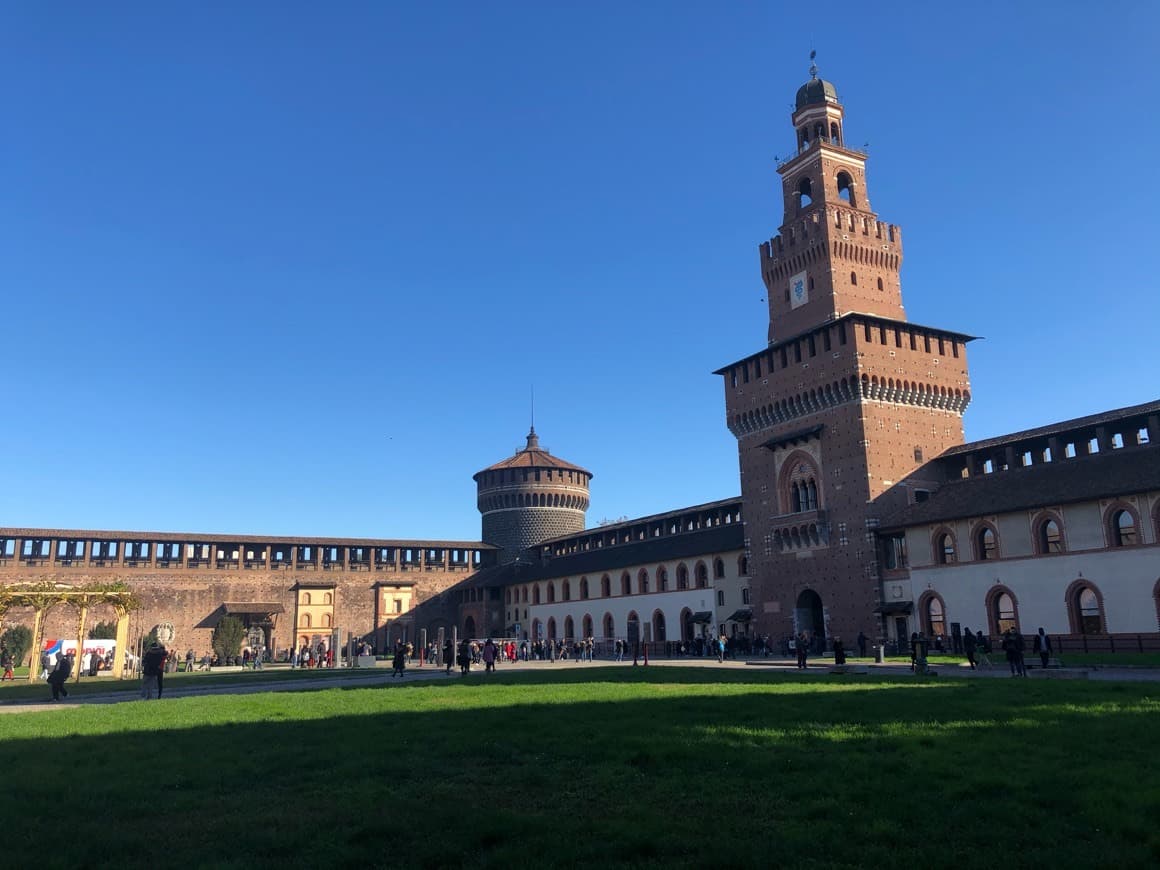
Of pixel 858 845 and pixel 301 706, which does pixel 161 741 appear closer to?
pixel 301 706

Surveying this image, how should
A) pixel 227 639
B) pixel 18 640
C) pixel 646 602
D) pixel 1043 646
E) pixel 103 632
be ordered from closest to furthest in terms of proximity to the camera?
pixel 1043 646 < pixel 18 640 < pixel 646 602 < pixel 103 632 < pixel 227 639

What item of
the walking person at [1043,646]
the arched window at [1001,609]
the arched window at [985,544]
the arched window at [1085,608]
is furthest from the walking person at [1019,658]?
the arched window at [985,544]

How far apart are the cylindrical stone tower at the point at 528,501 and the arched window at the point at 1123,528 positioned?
49649 mm

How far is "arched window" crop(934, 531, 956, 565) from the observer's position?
127 feet

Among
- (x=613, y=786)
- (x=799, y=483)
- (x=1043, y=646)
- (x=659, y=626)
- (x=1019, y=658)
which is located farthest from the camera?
(x=659, y=626)

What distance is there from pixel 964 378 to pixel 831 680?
30.0 meters

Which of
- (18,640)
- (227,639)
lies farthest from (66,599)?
(18,640)

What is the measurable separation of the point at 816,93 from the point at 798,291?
39.4 ft

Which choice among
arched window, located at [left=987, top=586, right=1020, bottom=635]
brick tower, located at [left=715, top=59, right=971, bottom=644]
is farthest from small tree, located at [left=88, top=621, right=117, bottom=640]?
arched window, located at [left=987, top=586, right=1020, bottom=635]

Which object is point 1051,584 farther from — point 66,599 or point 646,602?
point 66,599

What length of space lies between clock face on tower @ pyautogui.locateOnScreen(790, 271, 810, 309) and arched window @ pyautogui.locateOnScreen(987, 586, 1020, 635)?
1919cm

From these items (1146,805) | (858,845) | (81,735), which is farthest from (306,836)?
(81,735)

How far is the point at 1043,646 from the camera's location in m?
33.6

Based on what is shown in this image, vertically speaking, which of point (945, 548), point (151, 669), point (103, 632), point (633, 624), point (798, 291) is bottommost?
point (151, 669)
